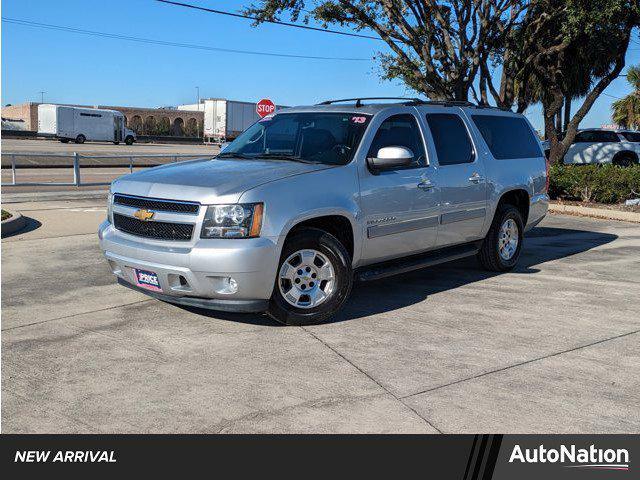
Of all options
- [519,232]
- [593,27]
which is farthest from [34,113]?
[519,232]

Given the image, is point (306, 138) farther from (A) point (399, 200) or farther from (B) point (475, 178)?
(B) point (475, 178)

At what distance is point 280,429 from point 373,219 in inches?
109

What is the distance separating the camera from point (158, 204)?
557cm

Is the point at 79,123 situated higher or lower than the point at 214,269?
higher

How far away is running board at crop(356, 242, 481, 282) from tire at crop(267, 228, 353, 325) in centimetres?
41

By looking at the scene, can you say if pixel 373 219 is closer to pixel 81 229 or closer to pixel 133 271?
pixel 133 271

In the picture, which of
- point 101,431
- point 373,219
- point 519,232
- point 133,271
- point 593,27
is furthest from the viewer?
point 593,27

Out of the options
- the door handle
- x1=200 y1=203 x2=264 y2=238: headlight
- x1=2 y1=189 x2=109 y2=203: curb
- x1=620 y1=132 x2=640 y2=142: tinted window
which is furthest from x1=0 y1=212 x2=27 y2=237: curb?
x1=620 y1=132 x2=640 y2=142: tinted window

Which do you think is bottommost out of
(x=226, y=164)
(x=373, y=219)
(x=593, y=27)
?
(x=373, y=219)

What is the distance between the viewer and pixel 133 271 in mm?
5676

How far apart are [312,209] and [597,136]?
21.8 meters

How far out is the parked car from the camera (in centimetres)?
2425

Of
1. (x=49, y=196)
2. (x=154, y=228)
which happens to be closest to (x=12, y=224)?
(x=49, y=196)

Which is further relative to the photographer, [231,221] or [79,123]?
[79,123]
